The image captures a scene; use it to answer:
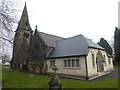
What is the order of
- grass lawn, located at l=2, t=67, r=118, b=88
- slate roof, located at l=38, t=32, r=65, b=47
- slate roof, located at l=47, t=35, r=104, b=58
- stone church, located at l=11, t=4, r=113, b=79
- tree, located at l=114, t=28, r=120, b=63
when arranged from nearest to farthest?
grass lawn, located at l=2, t=67, r=118, b=88, stone church, located at l=11, t=4, r=113, b=79, slate roof, located at l=47, t=35, r=104, b=58, slate roof, located at l=38, t=32, r=65, b=47, tree, located at l=114, t=28, r=120, b=63

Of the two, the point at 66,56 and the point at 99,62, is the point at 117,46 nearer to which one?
the point at 99,62

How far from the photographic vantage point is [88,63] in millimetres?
23859

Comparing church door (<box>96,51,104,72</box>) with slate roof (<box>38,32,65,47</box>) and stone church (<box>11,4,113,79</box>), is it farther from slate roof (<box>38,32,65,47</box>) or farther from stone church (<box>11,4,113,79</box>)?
slate roof (<box>38,32,65,47</box>)

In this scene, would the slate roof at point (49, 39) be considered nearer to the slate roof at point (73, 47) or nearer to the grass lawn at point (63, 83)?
the slate roof at point (73, 47)

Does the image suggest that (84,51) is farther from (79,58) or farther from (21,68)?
(21,68)

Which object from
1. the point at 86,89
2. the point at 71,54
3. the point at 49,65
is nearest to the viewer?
the point at 86,89

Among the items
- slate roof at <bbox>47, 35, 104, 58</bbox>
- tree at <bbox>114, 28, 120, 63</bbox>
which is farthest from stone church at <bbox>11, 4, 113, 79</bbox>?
tree at <bbox>114, 28, 120, 63</bbox>

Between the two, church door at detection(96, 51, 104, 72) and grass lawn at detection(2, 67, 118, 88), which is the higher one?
church door at detection(96, 51, 104, 72)

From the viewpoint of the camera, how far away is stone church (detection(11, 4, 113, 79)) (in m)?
24.1

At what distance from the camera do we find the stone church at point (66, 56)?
24.1 meters

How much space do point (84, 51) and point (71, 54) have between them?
2.77 meters

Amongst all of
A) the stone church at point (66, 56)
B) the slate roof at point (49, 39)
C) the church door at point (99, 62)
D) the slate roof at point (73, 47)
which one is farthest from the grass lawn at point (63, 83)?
the slate roof at point (49, 39)

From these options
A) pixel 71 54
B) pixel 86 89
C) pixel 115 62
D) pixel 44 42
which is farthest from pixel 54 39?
pixel 115 62

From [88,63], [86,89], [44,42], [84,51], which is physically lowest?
[86,89]
